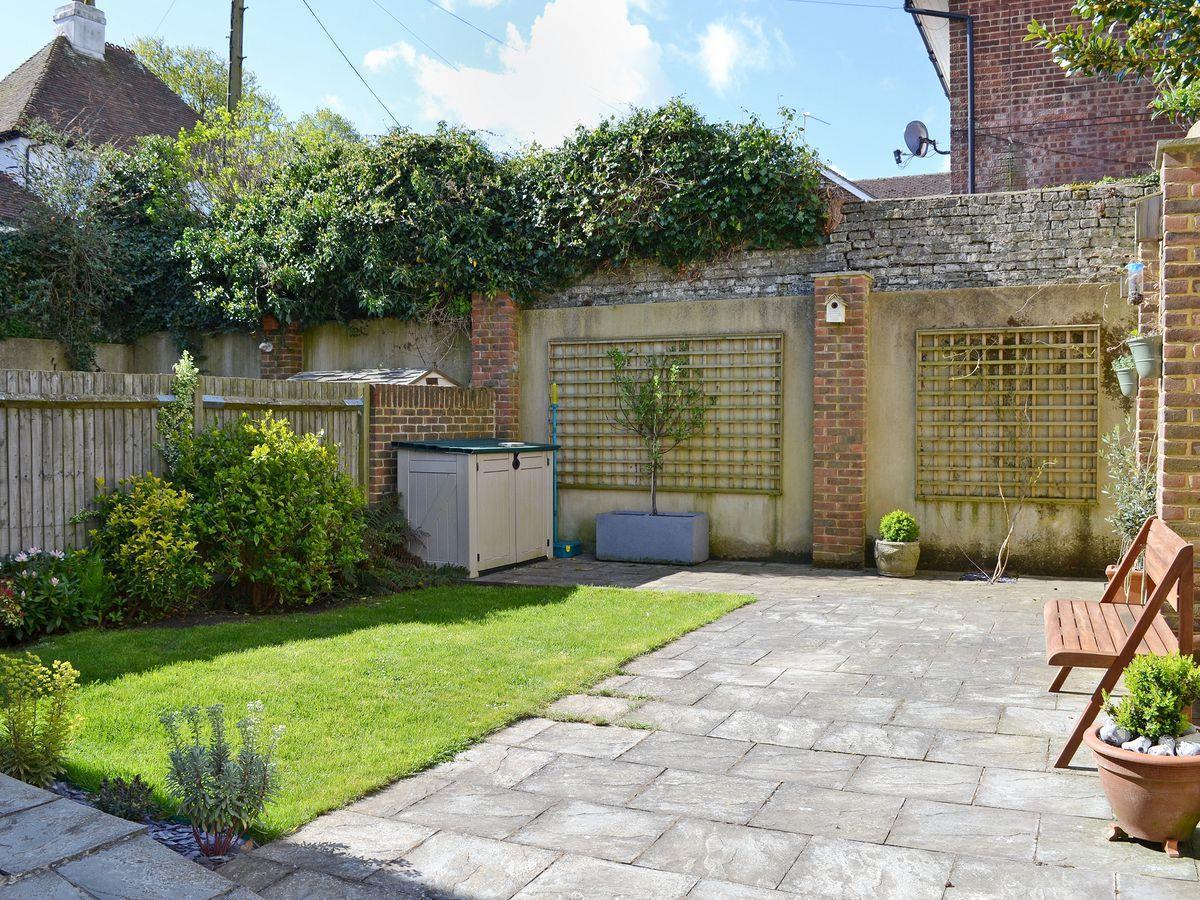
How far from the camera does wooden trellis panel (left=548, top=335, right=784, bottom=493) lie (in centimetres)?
941

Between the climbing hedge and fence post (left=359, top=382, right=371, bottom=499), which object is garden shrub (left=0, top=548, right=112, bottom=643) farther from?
the climbing hedge

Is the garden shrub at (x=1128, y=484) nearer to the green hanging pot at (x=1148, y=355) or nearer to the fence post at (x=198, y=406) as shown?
the green hanging pot at (x=1148, y=355)

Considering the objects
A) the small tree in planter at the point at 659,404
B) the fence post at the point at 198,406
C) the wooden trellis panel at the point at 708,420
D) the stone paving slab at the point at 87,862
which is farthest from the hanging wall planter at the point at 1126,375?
the stone paving slab at the point at 87,862

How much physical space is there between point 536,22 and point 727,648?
13676 millimetres

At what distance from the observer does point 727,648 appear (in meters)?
5.86

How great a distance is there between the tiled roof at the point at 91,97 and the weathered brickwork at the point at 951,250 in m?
12.2

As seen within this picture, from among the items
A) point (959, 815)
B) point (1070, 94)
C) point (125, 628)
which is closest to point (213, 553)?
point (125, 628)

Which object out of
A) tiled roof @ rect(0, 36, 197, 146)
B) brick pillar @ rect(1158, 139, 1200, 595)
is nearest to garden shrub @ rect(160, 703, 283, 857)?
brick pillar @ rect(1158, 139, 1200, 595)

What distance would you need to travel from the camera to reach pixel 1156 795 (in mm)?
2998

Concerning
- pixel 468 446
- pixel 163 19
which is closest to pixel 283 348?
pixel 468 446

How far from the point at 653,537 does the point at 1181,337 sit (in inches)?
230

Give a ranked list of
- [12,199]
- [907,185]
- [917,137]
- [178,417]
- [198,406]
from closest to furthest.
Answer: [178,417], [198,406], [917,137], [12,199], [907,185]

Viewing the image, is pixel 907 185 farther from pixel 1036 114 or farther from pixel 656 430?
pixel 656 430

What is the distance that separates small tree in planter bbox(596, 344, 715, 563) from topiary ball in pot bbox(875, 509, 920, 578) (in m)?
1.76
